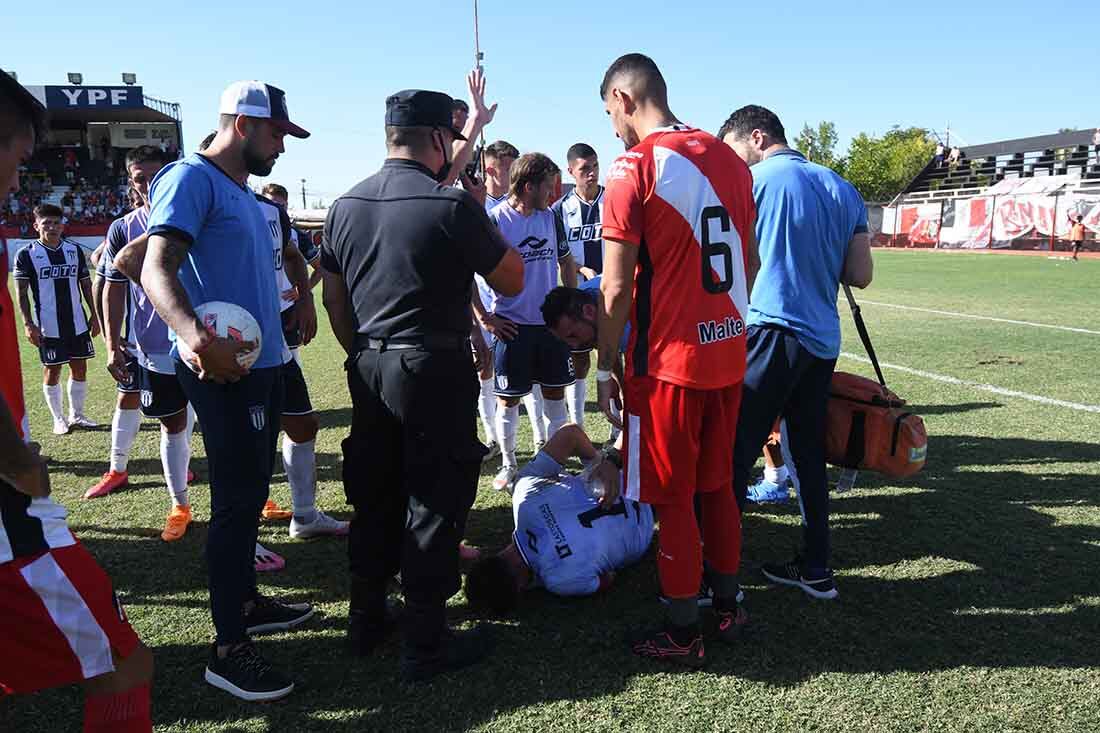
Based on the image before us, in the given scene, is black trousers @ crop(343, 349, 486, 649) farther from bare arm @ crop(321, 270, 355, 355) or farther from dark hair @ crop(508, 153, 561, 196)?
dark hair @ crop(508, 153, 561, 196)

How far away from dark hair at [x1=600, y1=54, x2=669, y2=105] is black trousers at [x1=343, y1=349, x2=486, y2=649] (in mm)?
1339

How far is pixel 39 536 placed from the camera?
1.80 m

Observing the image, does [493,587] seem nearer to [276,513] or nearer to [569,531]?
[569,531]

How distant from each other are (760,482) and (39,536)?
460cm

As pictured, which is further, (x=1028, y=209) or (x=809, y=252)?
(x=1028, y=209)

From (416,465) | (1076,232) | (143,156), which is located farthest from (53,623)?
(1076,232)

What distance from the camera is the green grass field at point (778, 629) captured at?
2.82m

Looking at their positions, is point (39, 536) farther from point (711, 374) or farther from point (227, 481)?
point (711, 374)

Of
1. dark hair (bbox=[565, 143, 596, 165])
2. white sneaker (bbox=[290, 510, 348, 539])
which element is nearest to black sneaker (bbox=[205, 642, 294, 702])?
white sneaker (bbox=[290, 510, 348, 539])

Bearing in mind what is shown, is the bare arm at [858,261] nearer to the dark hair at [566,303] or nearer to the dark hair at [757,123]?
the dark hair at [757,123]

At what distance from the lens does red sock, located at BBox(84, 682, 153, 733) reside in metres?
1.92

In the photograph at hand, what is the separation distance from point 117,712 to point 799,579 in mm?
3091

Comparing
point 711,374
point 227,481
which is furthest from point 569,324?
point 227,481

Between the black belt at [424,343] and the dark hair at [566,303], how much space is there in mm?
805
